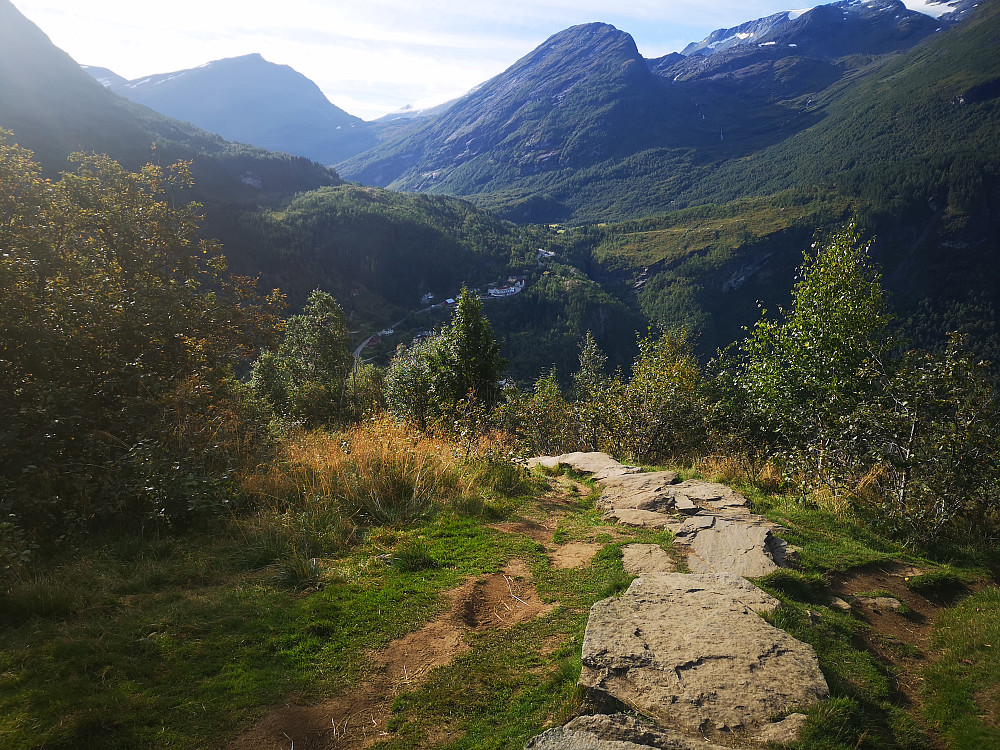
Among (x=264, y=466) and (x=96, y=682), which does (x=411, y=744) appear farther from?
(x=264, y=466)

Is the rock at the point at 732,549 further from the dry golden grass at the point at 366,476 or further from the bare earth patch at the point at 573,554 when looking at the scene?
the dry golden grass at the point at 366,476

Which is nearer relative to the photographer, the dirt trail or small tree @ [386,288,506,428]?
the dirt trail

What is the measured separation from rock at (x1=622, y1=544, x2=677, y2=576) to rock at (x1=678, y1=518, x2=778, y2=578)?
28cm

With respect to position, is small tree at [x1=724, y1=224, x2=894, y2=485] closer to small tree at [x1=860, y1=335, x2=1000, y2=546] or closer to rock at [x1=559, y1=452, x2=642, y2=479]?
small tree at [x1=860, y1=335, x2=1000, y2=546]

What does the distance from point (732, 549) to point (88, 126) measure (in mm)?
196675

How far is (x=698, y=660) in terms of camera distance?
3.36 metres

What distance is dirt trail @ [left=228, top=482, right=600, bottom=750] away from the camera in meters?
2.78

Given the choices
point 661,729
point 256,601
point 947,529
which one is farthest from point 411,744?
point 947,529

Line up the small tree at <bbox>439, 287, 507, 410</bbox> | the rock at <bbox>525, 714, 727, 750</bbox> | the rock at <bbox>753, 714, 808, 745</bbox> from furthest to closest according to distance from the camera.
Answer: the small tree at <bbox>439, 287, 507, 410</bbox> → the rock at <bbox>753, 714, 808, 745</bbox> → the rock at <bbox>525, 714, 727, 750</bbox>

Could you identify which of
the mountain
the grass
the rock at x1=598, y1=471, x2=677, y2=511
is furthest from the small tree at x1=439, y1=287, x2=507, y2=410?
the mountain

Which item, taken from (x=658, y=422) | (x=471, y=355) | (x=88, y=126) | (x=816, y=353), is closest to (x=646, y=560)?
(x=658, y=422)

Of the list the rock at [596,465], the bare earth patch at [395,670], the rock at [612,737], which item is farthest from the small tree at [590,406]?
the rock at [612,737]

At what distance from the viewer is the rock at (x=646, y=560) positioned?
493 cm

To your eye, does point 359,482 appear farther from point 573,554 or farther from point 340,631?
point 573,554
